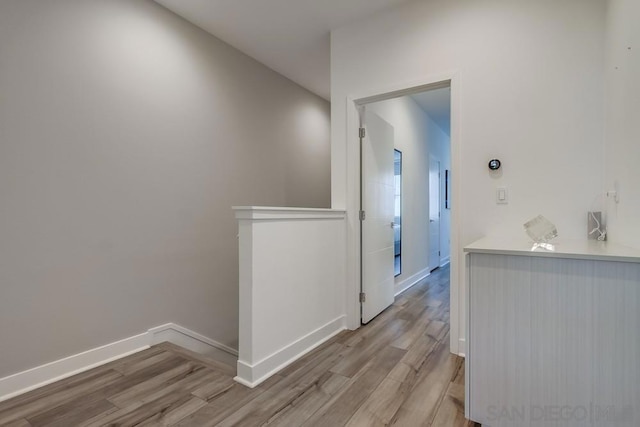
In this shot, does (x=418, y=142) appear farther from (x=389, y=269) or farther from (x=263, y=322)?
(x=263, y=322)

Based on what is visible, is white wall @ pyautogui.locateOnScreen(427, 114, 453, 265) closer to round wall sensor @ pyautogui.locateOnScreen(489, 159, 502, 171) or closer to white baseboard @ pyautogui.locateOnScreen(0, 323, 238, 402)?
round wall sensor @ pyautogui.locateOnScreen(489, 159, 502, 171)

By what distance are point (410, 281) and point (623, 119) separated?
321 cm

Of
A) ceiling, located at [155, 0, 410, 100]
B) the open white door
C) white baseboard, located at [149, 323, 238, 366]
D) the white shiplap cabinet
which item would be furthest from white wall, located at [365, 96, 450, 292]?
the white shiplap cabinet

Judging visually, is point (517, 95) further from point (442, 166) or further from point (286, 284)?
point (442, 166)

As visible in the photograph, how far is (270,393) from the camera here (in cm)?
181

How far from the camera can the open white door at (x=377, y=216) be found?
2.93m

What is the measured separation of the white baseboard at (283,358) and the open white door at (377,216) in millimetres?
481

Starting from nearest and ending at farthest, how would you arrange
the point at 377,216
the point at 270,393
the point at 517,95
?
the point at 270,393, the point at 517,95, the point at 377,216

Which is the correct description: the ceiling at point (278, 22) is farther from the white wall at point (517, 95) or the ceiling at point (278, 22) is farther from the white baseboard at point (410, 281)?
the white baseboard at point (410, 281)

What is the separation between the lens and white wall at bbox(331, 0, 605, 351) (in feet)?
6.24

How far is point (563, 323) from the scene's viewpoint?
1306 millimetres

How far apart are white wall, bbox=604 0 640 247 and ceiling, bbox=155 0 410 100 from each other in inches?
58.7

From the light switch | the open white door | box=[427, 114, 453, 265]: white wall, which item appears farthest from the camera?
box=[427, 114, 453, 265]: white wall

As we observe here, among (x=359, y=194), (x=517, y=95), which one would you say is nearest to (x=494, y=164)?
(x=517, y=95)
